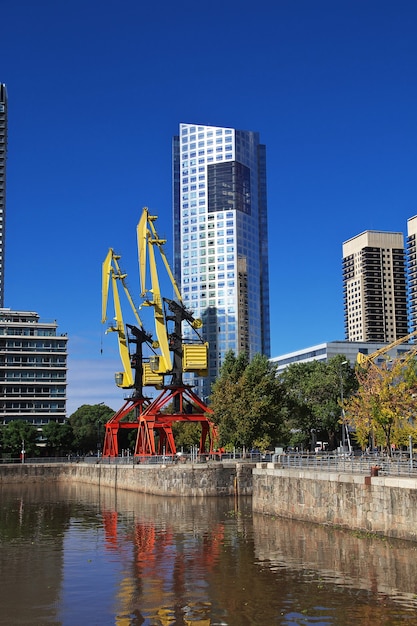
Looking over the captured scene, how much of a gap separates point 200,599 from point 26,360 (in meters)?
141

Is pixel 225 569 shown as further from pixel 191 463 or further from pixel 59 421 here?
pixel 59 421

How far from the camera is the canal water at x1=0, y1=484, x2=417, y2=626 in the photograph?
2330 cm

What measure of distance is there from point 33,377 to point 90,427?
15980 millimetres

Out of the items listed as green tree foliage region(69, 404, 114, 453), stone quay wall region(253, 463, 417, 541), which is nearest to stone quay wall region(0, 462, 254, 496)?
stone quay wall region(253, 463, 417, 541)

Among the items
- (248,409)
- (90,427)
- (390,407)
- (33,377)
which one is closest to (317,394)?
(248,409)

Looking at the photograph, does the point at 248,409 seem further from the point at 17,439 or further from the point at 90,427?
the point at 90,427

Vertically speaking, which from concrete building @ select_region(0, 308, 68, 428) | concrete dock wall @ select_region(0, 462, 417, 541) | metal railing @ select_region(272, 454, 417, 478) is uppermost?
concrete building @ select_region(0, 308, 68, 428)

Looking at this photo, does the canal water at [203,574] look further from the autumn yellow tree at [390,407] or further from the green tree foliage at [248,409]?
the green tree foliage at [248,409]

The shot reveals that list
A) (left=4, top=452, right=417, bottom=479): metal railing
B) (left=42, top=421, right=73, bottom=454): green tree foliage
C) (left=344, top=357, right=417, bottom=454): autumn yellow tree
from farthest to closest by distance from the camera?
1. (left=42, top=421, right=73, bottom=454): green tree foliage
2. (left=344, top=357, right=417, bottom=454): autumn yellow tree
3. (left=4, top=452, right=417, bottom=479): metal railing

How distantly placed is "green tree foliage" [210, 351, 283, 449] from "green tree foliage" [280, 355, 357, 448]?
1168 centimetres

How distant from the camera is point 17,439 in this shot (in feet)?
442

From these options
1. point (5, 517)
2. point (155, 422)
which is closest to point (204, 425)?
point (155, 422)

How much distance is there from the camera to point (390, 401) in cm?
5784

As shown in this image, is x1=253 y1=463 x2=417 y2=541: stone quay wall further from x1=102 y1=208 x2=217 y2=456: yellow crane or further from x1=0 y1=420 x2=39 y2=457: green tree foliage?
x1=0 y1=420 x2=39 y2=457: green tree foliage
